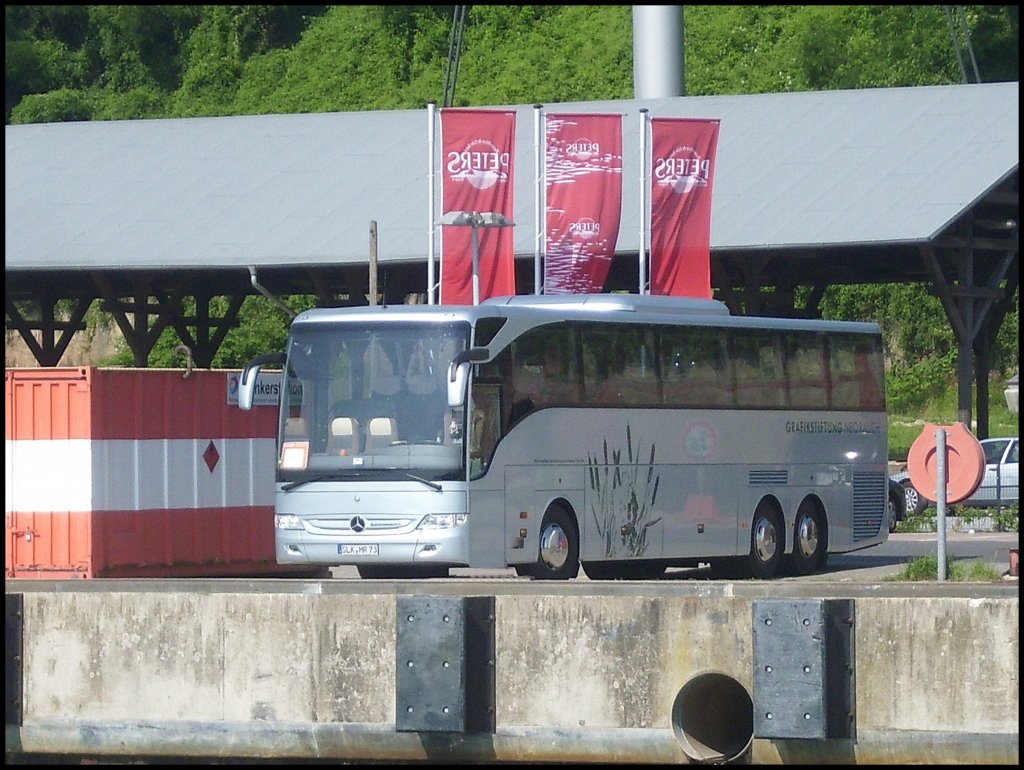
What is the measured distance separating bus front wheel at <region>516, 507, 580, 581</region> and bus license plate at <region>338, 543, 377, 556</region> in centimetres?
180

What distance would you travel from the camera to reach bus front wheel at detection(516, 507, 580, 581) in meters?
21.9

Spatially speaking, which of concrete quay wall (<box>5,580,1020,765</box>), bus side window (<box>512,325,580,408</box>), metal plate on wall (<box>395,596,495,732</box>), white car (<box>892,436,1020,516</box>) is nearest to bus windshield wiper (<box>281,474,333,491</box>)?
bus side window (<box>512,325,580,408</box>)

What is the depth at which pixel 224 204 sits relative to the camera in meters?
40.8

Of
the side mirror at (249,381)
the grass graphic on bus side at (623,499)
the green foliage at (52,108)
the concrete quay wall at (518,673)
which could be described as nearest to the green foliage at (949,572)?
the grass graphic on bus side at (623,499)

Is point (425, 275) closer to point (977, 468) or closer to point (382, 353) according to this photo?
point (382, 353)

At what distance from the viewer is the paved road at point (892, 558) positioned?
2420 centimetres

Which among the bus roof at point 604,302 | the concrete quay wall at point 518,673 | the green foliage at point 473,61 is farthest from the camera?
the green foliage at point 473,61

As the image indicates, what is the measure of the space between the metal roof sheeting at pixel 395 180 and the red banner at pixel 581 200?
4323 mm

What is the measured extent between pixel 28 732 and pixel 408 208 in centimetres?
2596

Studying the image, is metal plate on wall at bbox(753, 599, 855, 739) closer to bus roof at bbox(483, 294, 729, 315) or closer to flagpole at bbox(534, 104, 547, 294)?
bus roof at bbox(483, 294, 729, 315)

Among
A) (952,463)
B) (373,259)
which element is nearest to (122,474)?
(952,463)

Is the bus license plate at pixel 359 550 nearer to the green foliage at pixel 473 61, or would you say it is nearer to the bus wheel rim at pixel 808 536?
the bus wheel rim at pixel 808 536

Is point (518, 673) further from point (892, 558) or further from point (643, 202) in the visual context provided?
point (643, 202)

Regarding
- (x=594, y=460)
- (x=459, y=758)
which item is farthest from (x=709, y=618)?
(x=594, y=460)
